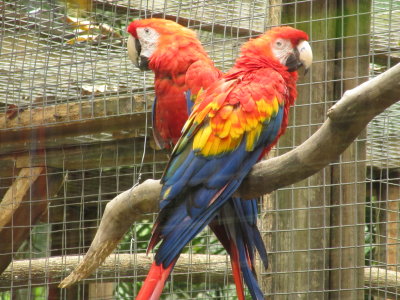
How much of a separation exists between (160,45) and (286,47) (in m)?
0.40

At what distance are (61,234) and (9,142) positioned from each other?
114 cm

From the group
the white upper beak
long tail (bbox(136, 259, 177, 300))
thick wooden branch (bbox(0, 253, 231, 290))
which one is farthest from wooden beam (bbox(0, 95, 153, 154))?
long tail (bbox(136, 259, 177, 300))

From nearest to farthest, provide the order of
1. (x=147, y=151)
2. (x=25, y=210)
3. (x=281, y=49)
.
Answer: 1. (x=281, y=49)
2. (x=25, y=210)
3. (x=147, y=151)

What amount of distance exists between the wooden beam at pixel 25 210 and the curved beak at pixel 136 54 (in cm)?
41

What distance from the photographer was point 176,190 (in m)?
1.34

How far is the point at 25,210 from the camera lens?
196 centimetres

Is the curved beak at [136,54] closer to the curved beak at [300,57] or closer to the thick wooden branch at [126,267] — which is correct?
the curved beak at [300,57]

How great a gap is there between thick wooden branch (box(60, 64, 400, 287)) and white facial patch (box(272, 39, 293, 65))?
381mm

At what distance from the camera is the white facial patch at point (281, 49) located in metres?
1.59

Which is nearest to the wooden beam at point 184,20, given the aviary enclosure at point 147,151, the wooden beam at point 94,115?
the aviary enclosure at point 147,151

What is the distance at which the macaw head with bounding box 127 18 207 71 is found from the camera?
1.78m

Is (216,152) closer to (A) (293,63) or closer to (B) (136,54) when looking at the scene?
(A) (293,63)

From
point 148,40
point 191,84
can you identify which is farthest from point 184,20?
point 191,84

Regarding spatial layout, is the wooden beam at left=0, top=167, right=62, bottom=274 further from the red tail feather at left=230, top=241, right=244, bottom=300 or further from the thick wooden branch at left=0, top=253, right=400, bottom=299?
the red tail feather at left=230, top=241, right=244, bottom=300
